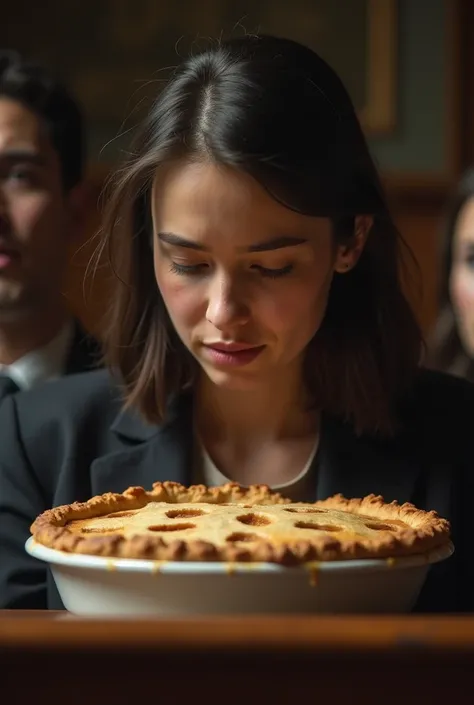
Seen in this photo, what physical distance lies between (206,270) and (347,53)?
2597mm

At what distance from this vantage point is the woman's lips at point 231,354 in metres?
1.29

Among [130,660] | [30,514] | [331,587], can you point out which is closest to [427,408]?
[30,514]

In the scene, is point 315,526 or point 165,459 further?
point 165,459

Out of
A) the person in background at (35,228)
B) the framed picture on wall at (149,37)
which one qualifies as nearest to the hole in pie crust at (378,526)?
the person in background at (35,228)

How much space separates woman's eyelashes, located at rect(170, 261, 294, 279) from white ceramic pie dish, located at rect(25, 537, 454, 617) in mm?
429

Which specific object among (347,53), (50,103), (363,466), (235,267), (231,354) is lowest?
(363,466)

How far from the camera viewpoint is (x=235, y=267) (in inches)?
48.8

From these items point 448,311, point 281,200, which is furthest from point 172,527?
point 448,311

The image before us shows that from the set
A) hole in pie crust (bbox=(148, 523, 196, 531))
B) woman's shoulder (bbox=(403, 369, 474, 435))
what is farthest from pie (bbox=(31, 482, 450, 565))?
woman's shoulder (bbox=(403, 369, 474, 435))

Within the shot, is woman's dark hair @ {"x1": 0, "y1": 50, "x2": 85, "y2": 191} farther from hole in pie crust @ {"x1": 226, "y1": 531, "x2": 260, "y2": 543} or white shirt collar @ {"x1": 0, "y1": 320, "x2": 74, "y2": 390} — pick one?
hole in pie crust @ {"x1": 226, "y1": 531, "x2": 260, "y2": 543}

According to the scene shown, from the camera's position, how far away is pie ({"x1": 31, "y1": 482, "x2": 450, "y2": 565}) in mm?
906

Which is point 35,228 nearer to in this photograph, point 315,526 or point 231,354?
point 231,354

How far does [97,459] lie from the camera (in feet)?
4.74

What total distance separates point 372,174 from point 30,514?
613 millimetres
